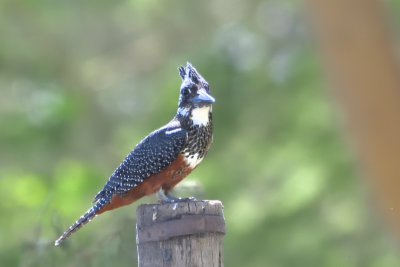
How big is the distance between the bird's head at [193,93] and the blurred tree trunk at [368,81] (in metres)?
1.19

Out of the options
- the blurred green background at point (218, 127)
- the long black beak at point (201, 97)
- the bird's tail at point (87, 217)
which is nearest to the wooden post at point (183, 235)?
the bird's tail at point (87, 217)

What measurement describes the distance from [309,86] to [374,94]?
14.3 feet

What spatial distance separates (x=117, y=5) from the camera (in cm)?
1372

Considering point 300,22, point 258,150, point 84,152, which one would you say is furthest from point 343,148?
point 84,152

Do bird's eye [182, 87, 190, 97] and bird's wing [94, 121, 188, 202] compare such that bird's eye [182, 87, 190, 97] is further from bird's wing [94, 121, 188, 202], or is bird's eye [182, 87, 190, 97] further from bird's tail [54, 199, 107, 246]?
bird's tail [54, 199, 107, 246]

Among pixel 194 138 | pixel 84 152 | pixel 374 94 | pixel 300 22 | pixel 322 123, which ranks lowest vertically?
pixel 194 138

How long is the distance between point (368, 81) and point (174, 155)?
154 cm

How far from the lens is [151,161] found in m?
6.57

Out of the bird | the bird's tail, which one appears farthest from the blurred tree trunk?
the bird's tail

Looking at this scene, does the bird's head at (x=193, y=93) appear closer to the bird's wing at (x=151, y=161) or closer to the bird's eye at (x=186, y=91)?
the bird's eye at (x=186, y=91)

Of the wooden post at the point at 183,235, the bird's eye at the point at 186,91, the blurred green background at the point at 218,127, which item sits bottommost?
the wooden post at the point at 183,235

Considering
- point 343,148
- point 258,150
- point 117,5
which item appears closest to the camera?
point 343,148

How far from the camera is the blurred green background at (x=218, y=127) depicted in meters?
11.1

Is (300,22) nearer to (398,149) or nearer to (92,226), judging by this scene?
(92,226)
